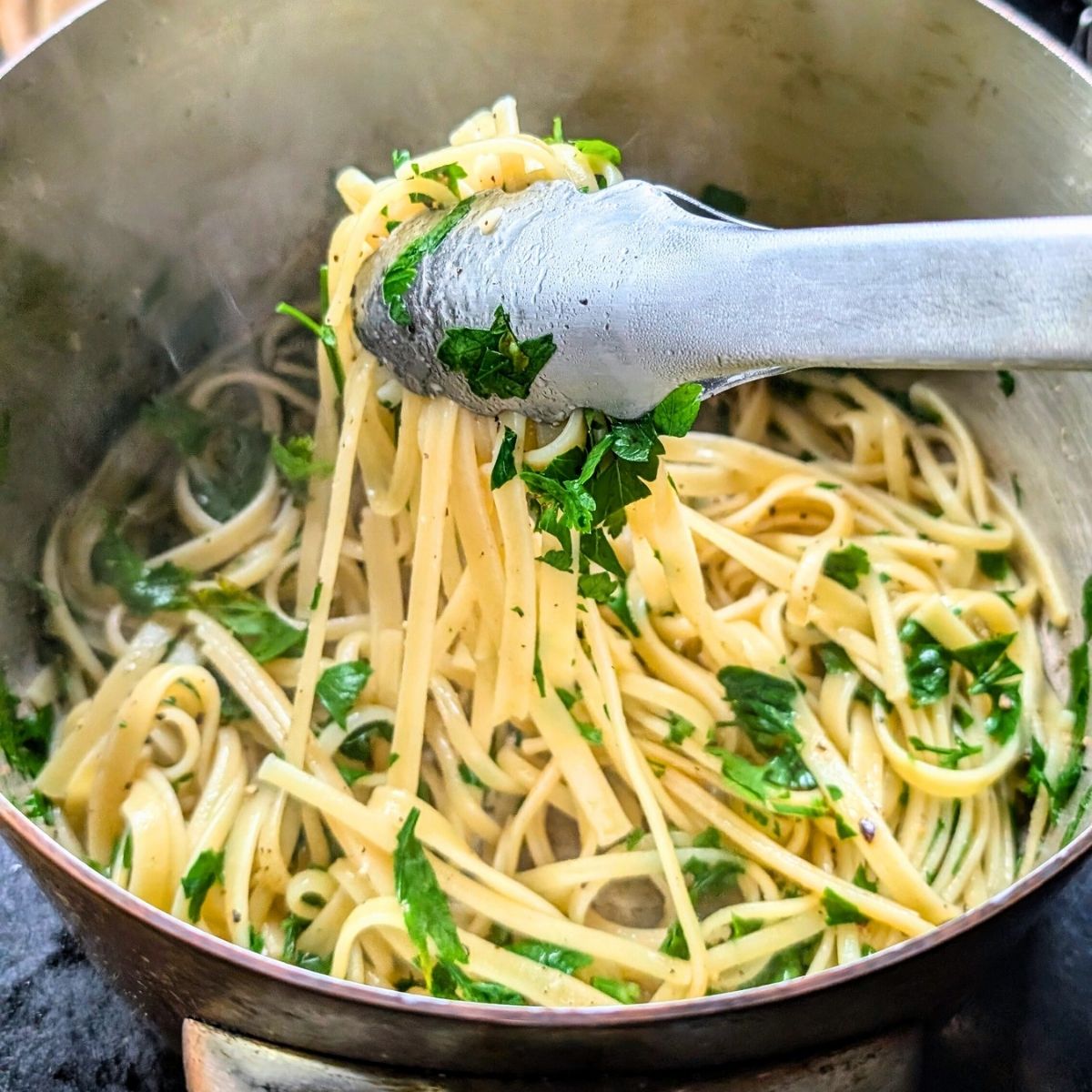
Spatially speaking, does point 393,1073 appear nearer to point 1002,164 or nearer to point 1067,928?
point 1067,928

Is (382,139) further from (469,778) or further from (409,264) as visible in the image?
(469,778)

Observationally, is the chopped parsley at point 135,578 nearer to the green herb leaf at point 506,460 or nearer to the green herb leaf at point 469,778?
the green herb leaf at point 469,778

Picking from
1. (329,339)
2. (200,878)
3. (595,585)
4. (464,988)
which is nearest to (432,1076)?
(464,988)

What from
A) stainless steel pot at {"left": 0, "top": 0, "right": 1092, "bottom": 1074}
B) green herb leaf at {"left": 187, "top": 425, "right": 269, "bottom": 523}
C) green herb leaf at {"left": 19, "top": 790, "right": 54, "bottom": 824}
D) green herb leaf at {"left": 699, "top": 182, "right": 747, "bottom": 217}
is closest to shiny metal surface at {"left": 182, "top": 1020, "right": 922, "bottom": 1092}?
green herb leaf at {"left": 19, "top": 790, "right": 54, "bottom": 824}

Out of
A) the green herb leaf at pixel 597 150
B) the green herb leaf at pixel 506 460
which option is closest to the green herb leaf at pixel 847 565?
the green herb leaf at pixel 506 460

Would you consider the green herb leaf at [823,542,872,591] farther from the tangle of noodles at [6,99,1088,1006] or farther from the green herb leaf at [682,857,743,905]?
the green herb leaf at [682,857,743,905]

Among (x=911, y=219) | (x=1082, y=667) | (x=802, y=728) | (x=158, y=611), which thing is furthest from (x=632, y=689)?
(x=911, y=219)
